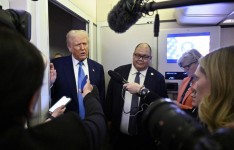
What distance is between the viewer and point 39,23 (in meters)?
1.64

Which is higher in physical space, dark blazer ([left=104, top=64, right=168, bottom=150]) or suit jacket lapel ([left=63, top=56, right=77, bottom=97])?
suit jacket lapel ([left=63, top=56, right=77, bottom=97])

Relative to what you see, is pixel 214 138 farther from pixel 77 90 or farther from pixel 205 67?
pixel 77 90

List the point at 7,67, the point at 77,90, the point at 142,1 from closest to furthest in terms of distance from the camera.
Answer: the point at 7,67 < the point at 142,1 < the point at 77,90

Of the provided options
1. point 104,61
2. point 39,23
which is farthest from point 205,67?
point 104,61

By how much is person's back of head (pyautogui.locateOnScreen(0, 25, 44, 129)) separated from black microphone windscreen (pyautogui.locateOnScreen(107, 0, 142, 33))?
28.6 inches

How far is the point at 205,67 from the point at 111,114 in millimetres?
1620

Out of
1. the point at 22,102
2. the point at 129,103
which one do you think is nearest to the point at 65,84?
the point at 129,103

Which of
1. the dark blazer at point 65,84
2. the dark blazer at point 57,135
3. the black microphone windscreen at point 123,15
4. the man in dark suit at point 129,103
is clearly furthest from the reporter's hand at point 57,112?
the man in dark suit at point 129,103

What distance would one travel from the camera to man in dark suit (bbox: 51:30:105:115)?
A: 2043 millimetres

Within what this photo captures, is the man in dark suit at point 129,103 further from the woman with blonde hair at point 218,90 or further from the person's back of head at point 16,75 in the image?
the person's back of head at point 16,75

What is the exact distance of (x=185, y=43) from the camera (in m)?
2.60

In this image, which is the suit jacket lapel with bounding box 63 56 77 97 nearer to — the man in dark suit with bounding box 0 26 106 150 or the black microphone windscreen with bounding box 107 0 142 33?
the black microphone windscreen with bounding box 107 0 142 33

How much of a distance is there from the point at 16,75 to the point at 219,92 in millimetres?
767

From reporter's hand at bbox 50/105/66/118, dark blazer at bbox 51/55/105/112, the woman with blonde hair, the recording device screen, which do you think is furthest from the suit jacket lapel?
the woman with blonde hair
